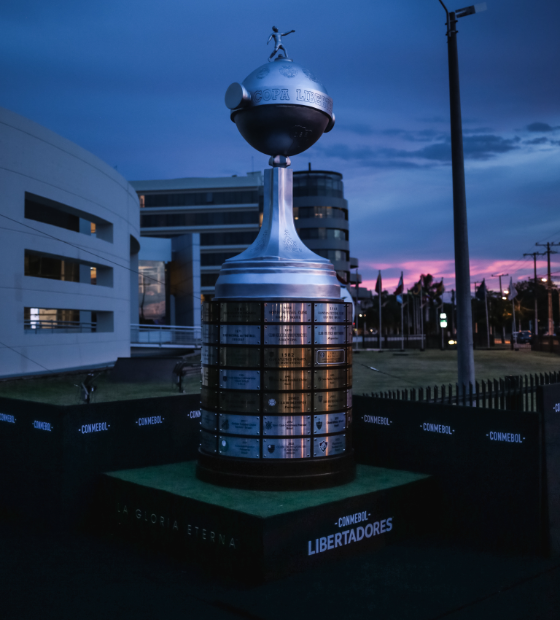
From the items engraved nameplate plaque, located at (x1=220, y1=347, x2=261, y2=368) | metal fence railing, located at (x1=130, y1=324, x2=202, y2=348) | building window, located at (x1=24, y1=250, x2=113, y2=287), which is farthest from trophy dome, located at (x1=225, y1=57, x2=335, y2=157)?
metal fence railing, located at (x1=130, y1=324, x2=202, y2=348)

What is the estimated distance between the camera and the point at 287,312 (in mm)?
7336

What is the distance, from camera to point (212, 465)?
737cm

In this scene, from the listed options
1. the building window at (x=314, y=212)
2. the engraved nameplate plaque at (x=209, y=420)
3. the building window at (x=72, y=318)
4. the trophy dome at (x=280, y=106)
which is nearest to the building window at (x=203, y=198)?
the building window at (x=314, y=212)

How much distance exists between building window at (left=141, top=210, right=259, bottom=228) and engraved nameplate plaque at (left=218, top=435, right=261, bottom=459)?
72.7 meters

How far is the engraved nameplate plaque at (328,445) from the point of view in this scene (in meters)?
7.32

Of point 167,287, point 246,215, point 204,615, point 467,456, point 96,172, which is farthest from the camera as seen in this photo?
point 246,215

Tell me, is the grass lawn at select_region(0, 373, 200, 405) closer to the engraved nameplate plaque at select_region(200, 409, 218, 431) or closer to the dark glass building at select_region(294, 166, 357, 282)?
the engraved nameplate plaque at select_region(200, 409, 218, 431)

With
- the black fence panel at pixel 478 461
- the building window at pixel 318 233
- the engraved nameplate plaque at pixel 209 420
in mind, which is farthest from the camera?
the building window at pixel 318 233

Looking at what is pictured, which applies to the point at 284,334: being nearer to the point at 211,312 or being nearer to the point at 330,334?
the point at 330,334

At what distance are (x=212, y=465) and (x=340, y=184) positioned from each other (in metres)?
88.8

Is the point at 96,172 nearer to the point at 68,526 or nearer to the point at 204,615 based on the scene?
the point at 68,526

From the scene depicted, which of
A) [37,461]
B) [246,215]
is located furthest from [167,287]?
[37,461]

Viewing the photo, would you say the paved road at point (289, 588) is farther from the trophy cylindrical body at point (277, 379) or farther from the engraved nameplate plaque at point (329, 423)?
the engraved nameplate plaque at point (329, 423)

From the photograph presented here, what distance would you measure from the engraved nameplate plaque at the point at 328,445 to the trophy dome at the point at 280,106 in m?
3.66
